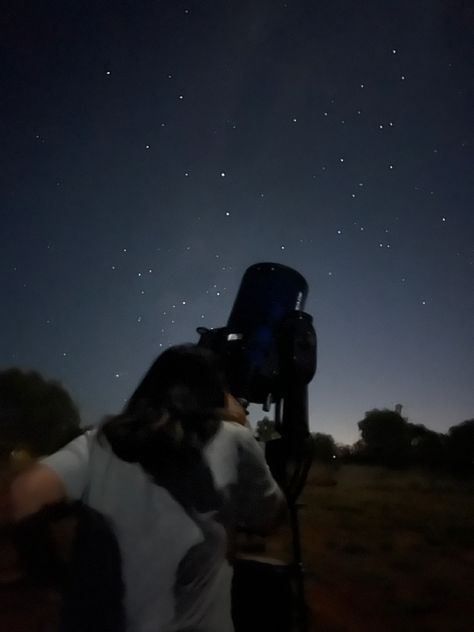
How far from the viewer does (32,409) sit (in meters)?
34.4

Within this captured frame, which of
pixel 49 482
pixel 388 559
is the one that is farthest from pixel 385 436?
pixel 49 482

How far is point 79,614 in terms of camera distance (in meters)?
1.15

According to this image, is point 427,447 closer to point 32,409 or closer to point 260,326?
point 32,409

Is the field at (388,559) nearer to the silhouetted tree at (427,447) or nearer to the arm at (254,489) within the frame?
the arm at (254,489)

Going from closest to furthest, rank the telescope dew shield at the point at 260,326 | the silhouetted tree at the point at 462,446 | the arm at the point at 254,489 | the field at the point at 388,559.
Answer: the arm at the point at 254,489 → the telescope dew shield at the point at 260,326 → the field at the point at 388,559 → the silhouetted tree at the point at 462,446

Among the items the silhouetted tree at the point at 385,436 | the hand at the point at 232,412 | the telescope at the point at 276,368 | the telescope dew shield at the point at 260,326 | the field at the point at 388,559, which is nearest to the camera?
the hand at the point at 232,412

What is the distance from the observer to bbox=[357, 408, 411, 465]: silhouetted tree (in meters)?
33.6

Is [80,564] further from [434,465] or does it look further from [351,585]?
[434,465]

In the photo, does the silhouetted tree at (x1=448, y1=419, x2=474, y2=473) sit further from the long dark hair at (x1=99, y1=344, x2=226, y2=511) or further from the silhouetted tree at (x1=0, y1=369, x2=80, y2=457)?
the long dark hair at (x1=99, y1=344, x2=226, y2=511)

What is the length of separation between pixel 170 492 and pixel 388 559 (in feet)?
36.9

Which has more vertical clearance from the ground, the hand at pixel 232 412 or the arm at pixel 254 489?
the hand at pixel 232 412

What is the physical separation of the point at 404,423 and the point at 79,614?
41171mm

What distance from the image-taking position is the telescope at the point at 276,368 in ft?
5.90

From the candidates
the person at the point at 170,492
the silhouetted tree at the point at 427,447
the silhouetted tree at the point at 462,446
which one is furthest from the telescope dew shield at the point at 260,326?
the silhouetted tree at the point at 427,447
